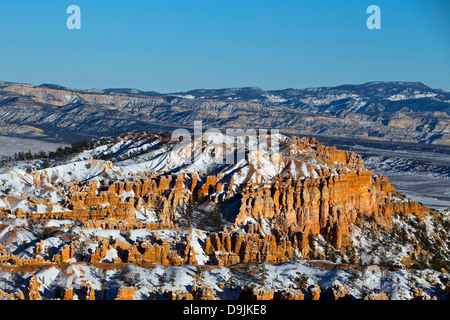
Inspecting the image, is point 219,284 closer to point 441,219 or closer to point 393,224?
point 393,224

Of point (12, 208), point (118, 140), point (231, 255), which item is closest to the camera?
point (231, 255)

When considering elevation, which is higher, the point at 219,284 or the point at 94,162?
the point at 94,162

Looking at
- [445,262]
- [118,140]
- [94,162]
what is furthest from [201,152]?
[445,262]

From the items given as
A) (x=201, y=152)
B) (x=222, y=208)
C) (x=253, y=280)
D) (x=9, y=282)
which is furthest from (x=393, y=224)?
(x=9, y=282)

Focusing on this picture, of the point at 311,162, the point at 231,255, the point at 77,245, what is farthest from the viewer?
the point at 311,162

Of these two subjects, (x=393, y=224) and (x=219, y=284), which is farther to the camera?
(x=393, y=224)

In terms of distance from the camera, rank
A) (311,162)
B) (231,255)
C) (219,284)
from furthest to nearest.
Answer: (311,162) < (231,255) < (219,284)

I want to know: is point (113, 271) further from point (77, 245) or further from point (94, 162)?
point (94, 162)

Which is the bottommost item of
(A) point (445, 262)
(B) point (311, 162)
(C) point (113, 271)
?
(A) point (445, 262)

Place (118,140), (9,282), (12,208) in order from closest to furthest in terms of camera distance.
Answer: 1. (9,282)
2. (12,208)
3. (118,140)
